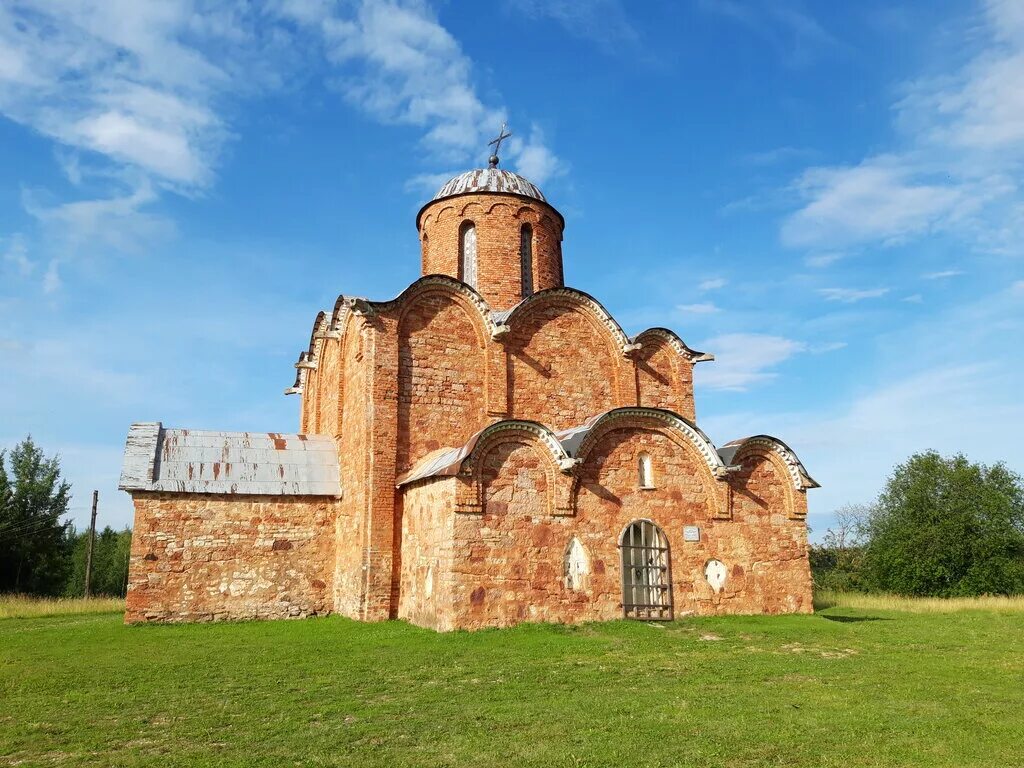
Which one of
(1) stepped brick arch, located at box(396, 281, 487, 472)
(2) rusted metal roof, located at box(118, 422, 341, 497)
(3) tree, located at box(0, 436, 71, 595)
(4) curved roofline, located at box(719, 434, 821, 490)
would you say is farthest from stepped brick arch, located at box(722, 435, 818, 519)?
(3) tree, located at box(0, 436, 71, 595)

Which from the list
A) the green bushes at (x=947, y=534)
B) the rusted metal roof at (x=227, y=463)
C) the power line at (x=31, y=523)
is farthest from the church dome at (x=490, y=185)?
the power line at (x=31, y=523)

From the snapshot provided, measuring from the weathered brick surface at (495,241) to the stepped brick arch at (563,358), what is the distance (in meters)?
1.30

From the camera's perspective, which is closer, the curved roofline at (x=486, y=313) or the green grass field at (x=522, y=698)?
the green grass field at (x=522, y=698)

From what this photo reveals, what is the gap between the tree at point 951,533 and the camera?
2469 centimetres

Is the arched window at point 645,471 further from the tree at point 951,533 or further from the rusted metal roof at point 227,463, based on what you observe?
the tree at point 951,533

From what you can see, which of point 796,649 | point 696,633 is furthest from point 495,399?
point 796,649

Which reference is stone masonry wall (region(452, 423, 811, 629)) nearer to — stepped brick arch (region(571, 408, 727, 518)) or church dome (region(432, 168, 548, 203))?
stepped brick arch (region(571, 408, 727, 518))

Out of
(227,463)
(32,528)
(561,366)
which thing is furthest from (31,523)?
(561,366)

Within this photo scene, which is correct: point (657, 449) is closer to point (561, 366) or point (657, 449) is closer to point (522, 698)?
point (561, 366)

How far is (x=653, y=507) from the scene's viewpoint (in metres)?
13.3

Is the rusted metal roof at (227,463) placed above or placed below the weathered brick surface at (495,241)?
below

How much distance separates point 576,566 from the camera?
490 inches

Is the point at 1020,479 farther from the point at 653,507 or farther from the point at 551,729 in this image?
the point at 551,729

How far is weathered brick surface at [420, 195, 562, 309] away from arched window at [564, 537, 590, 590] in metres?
6.70
